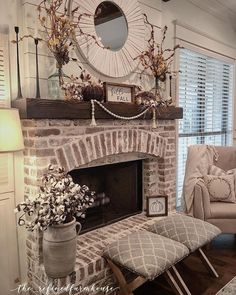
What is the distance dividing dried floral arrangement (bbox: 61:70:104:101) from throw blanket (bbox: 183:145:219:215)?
1.43 m

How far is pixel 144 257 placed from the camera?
1.83 meters

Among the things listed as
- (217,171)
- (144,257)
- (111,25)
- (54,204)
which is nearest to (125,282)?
(144,257)

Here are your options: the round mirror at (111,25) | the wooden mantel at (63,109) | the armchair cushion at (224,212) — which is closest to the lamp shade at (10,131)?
the wooden mantel at (63,109)

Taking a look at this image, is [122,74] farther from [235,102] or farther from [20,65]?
[235,102]

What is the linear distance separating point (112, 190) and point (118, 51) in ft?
4.50

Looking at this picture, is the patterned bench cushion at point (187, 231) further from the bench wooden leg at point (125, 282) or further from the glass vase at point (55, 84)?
the glass vase at point (55, 84)

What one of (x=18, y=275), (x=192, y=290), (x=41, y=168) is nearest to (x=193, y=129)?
(x=192, y=290)

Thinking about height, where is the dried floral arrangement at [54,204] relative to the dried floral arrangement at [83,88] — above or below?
below

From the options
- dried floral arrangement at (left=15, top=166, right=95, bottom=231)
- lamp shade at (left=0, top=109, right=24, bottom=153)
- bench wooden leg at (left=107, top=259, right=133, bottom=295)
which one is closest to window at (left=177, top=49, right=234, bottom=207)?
bench wooden leg at (left=107, top=259, right=133, bottom=295)

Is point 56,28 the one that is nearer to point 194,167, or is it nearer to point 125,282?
point 125,282

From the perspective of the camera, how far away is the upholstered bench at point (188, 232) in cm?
214

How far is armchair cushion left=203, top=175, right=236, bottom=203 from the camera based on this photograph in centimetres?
298

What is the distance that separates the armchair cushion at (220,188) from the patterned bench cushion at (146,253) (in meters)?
1.13

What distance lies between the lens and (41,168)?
1.97m
